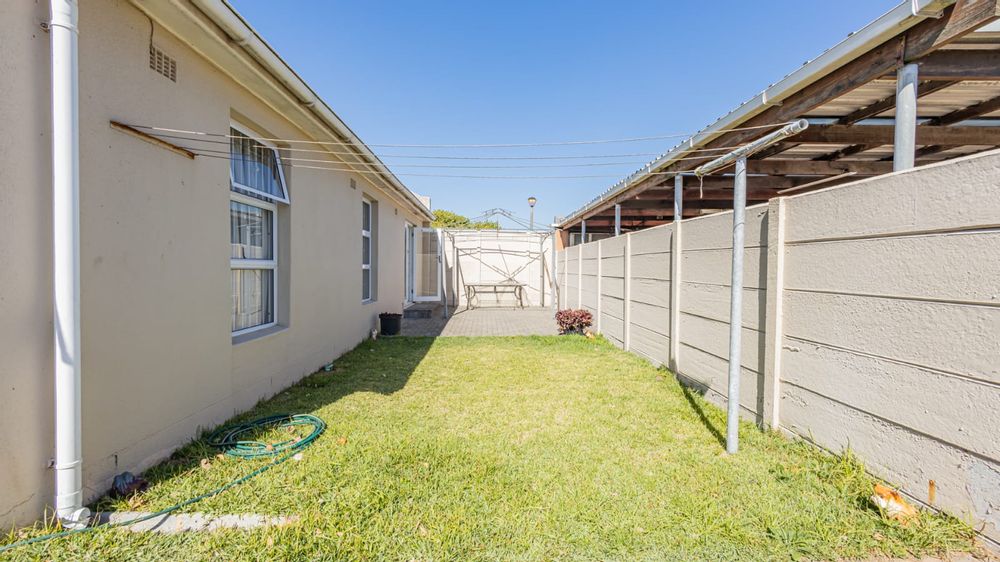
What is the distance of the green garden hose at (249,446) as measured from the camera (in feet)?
6.71

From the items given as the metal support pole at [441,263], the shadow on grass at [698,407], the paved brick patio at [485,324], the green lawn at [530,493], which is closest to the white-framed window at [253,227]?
the green lawn at [530,493]

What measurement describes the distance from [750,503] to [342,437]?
109 inches

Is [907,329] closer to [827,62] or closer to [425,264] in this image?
[827,62]

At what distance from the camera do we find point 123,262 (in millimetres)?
2506

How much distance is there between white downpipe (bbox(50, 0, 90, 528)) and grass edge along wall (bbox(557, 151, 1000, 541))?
4.19m

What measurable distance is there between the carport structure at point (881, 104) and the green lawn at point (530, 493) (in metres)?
2.25

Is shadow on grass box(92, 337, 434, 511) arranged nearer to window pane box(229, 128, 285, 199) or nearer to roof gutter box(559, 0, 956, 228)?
window pane box(229, 128, 285, 199)

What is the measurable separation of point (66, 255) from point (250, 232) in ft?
7.37

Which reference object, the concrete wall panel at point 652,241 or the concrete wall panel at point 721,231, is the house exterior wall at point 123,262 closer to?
the concrete wall panel at point 721,231

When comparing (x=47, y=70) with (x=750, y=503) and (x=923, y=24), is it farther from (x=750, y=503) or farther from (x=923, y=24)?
(x=923, y=24)

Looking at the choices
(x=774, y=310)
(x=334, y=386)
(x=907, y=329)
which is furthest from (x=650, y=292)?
(x=334, y=386)

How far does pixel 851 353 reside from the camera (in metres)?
2.56

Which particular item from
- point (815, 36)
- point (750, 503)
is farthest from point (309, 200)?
point (815, 36)

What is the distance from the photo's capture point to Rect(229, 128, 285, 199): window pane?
386cm
